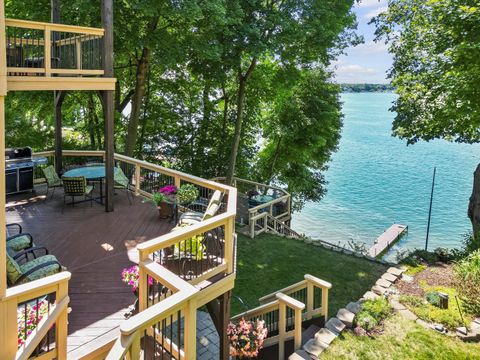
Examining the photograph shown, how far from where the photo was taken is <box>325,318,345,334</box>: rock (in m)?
7.23

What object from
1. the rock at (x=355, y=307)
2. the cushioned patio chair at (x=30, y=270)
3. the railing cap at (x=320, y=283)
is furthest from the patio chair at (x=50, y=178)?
the rock at (x=355, y=307)

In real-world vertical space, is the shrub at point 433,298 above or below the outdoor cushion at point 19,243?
below

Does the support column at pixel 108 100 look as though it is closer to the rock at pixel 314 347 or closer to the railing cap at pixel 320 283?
the railing cap at pixel 320 283

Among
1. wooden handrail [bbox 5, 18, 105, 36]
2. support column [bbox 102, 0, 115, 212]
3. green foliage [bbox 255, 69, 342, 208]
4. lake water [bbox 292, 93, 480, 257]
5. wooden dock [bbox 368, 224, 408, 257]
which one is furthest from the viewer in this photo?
lake water [bbox 292, 93, 480, 257]

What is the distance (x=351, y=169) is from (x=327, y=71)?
1662 cm

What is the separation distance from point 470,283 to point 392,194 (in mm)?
23740

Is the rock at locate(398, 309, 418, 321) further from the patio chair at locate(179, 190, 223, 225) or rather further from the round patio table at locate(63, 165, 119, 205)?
the round patio table at locate(63, 165, 119, 205)

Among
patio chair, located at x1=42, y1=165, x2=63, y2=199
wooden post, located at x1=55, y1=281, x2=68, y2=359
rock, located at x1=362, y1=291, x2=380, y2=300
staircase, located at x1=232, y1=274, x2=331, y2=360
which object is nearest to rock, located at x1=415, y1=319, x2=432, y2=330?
rock, located at x1=362, y1=291, x2=380, y2=300

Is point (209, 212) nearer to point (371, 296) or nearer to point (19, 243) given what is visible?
point (19, 243)

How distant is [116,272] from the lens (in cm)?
531

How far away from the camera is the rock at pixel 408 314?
7836 mm

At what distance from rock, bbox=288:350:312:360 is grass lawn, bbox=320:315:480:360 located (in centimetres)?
26

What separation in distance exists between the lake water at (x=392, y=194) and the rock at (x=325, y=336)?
12561 millimetres

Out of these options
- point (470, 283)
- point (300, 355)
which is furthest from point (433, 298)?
point (300, 355)
